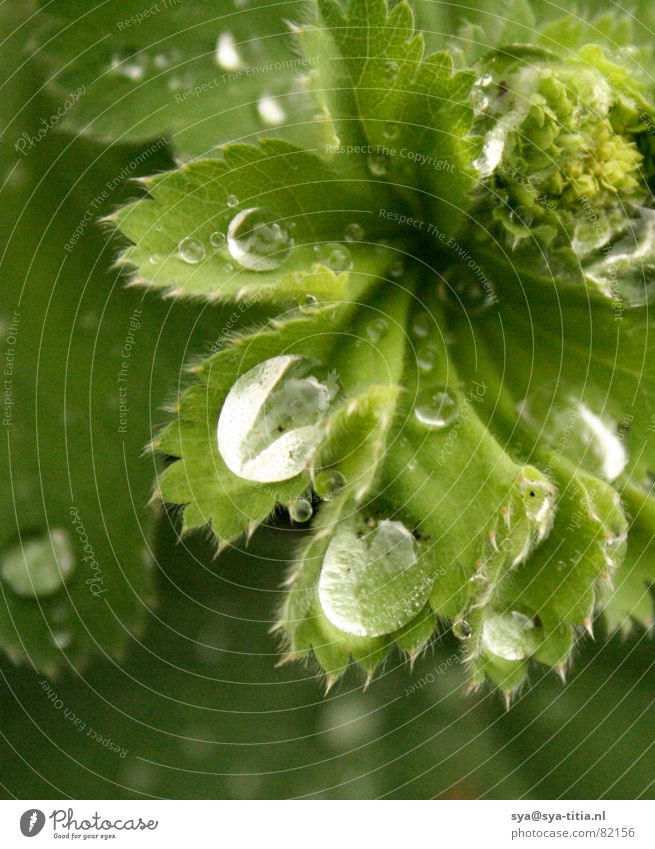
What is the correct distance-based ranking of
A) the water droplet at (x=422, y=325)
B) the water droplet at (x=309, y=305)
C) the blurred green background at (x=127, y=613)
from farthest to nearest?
the blurred green background at (x=127, y=613)
the water droplet at (x=422, y=325)
the water droplet at (x=309, y=305)

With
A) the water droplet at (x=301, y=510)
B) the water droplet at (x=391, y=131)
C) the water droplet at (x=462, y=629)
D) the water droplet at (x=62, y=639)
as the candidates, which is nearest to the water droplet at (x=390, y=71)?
the water droplet at (x=391, y=131)

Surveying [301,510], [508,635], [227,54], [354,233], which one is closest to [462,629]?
[508,635]

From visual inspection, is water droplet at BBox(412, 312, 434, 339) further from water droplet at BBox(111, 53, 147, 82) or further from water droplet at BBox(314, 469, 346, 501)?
water droplet at BBox(111, 53, 147, 82)

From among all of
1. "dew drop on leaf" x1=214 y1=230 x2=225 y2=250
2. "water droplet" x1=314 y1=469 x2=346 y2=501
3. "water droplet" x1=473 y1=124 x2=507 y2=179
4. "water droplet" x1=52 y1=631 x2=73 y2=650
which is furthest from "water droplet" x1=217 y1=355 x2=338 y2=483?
"water droplet" x1=52 y1=631 x2=73 y2=650

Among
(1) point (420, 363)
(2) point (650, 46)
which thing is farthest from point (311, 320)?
(2) point (650, 46)

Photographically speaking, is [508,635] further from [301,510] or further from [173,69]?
[173,69]

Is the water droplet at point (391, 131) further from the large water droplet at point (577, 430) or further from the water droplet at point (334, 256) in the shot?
the large water droplet at point (577, 430)
